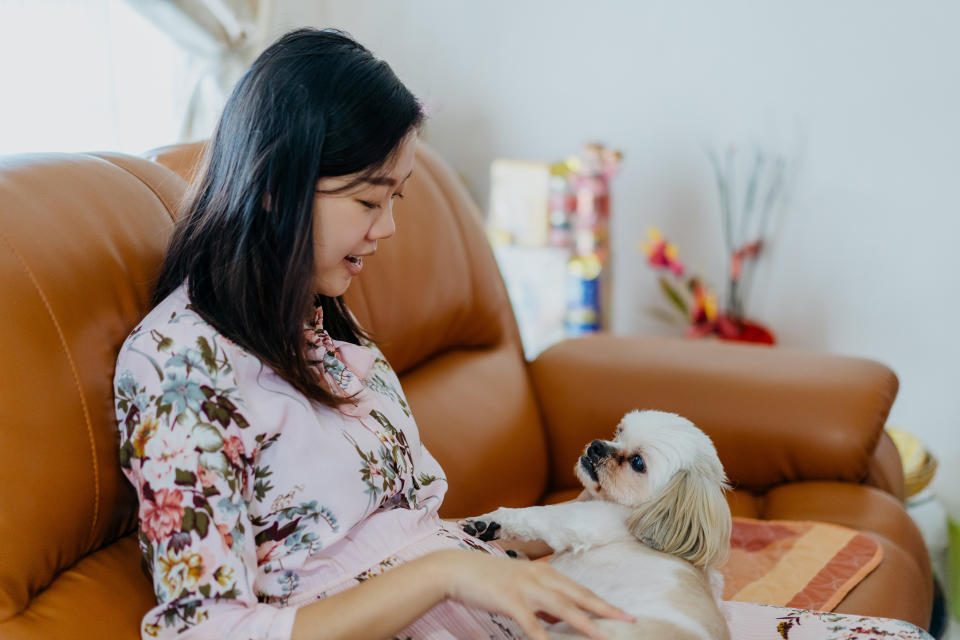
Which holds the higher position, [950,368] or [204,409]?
[204,409]

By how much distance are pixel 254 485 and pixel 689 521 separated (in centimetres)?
58

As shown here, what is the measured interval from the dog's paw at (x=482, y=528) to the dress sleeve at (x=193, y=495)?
0.47m

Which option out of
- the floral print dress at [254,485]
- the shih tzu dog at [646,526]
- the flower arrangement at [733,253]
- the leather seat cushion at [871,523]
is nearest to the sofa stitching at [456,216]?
the leather seat cushion at [871,523]

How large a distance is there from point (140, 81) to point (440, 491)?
1.70 m

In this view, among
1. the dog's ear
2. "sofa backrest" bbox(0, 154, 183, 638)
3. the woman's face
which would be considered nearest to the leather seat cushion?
the dog's ear

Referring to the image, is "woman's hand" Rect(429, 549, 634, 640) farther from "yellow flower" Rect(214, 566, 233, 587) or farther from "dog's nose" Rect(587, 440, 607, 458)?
"dog's nose" Rect(587, 440, 607, 458)

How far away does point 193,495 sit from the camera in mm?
832

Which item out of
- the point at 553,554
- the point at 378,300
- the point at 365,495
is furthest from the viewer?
the point at 378,300

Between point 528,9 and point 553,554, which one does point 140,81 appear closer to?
point 528,9

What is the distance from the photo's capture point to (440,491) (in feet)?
3.98

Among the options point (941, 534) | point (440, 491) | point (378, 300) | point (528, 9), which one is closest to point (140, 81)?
point (378, 300)

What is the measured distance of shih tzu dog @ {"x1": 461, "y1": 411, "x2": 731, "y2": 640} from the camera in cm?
108

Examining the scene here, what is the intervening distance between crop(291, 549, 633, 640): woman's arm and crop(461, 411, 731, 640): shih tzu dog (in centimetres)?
19

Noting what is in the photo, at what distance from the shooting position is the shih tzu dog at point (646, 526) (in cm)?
108
